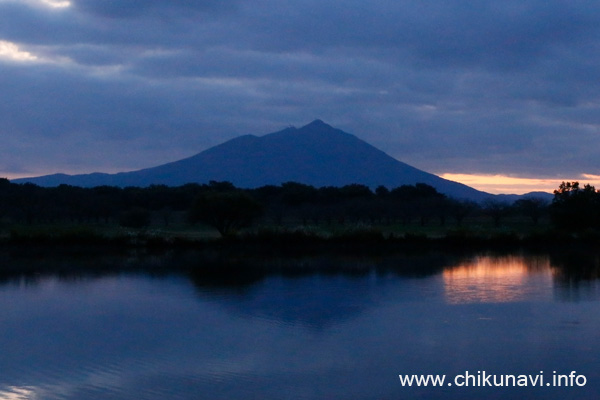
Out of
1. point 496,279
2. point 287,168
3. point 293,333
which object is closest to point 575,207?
point 496,279

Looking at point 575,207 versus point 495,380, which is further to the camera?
point 575,207

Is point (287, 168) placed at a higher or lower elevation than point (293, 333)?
higher

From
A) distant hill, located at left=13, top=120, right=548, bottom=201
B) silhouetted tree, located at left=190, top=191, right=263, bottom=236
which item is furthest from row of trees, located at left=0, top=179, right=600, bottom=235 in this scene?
distant hill, located at left=13, top=120, right=548, bottom=201

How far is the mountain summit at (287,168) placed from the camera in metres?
156

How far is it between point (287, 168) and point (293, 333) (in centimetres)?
15245

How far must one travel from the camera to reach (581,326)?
12.3 metres

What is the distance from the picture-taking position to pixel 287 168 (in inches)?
6462

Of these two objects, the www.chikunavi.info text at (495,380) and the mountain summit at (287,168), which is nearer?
the www.chikunavi.info text at (495,380)

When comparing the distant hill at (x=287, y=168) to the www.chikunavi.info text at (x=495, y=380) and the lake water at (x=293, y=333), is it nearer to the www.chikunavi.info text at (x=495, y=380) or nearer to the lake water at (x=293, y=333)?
the lake water at (x=293, y=333)

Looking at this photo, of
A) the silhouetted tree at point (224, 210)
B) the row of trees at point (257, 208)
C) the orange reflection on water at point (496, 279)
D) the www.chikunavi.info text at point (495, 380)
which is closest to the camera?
the www.chikunavi.info text at point (495, 380)

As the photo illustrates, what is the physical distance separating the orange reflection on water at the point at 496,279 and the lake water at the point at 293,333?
3.5 inches

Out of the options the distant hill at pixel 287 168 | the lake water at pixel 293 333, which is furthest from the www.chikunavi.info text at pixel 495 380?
the distant hill at pixel 287 168

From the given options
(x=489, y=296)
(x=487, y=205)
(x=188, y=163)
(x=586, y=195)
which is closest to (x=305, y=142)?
(x=188, y=163)

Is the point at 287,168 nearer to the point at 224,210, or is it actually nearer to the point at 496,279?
the point at 224,210
